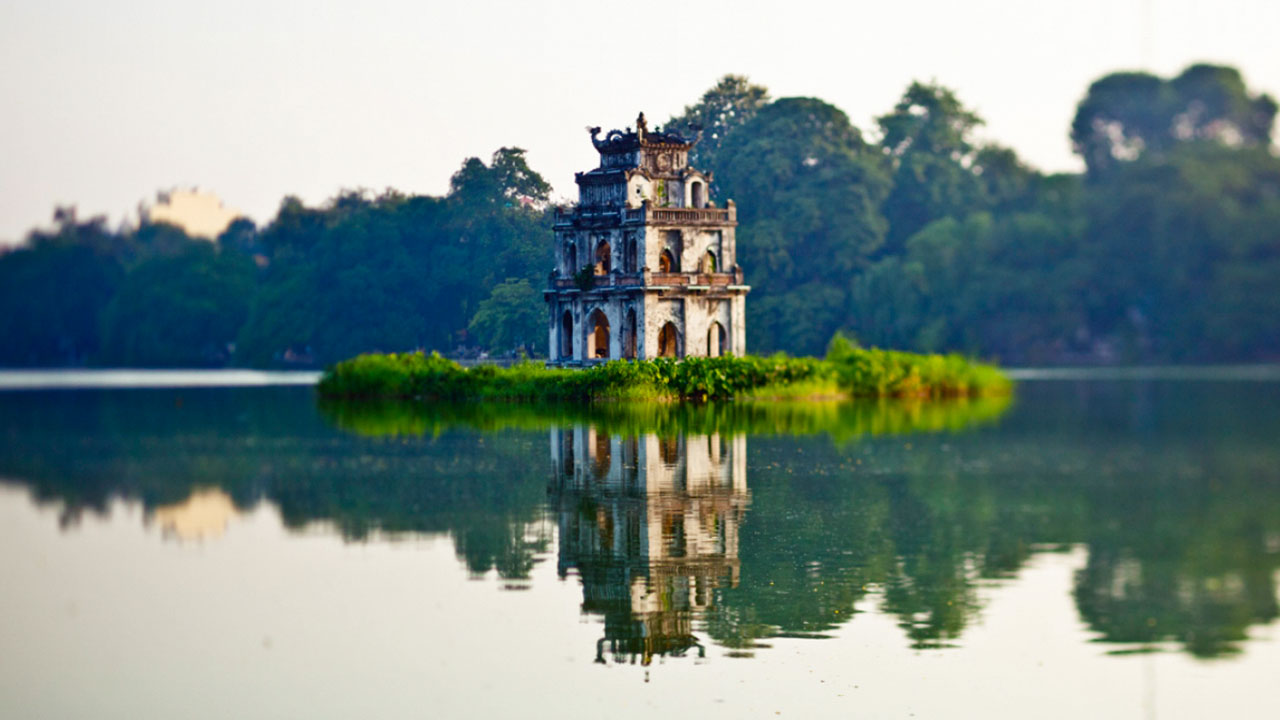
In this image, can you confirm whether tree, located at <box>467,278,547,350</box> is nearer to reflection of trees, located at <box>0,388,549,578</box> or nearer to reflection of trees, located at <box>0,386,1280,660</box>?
reflection of trees, located at <box>0,386,1280,660</box>

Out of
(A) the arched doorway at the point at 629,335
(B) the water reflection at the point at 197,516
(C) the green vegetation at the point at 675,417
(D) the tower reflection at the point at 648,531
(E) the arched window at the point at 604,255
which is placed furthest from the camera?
(E) the arched window at the point at 604,255

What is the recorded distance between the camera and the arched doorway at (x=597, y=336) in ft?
143

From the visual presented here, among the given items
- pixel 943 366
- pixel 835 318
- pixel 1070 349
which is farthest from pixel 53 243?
pixel 1070 349

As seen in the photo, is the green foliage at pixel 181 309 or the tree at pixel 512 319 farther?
the green foliage at pixel 181 309

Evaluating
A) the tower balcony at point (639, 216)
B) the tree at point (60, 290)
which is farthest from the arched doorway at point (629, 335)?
the tree at point (60, 290)

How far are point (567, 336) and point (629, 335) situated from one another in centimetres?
214

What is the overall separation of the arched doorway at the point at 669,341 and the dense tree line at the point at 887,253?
41.2ft

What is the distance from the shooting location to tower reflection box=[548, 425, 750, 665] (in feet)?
41.7

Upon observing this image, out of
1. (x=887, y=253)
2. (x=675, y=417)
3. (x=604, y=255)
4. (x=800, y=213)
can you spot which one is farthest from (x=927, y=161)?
(x=675, y=417)

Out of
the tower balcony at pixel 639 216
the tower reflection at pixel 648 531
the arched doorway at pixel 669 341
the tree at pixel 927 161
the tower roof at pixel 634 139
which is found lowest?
the tower reflection at pixel 648 531

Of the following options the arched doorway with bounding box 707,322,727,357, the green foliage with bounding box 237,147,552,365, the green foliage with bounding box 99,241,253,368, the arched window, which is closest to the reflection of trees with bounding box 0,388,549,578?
the green foliage with bounding box 237,147,552,365

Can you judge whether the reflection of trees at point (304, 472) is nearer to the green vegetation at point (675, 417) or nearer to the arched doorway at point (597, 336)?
the green vegetation at point (675, 417)

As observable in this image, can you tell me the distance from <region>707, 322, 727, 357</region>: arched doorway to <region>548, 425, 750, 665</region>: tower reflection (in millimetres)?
17202

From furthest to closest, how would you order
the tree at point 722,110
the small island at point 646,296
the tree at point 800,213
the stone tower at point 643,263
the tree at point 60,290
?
the tree at point 60,290 < the tree at point 800,213 < the tree at point 722,110 < the stone tower at point 643,263 < the small island at point 646,296
